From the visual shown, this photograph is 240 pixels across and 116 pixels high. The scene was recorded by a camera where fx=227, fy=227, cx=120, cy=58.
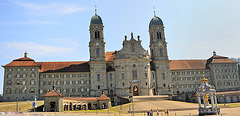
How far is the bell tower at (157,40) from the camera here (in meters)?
91.2

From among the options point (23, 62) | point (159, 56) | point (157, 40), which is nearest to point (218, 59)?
point (159, 56)

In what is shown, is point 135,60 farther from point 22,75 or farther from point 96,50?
point 22,75

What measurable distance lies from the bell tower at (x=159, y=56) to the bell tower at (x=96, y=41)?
68.4 ft

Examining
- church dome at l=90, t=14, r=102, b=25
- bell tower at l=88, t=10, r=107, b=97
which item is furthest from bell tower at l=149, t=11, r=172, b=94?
church dome at l=90, t=14, r=102, b=25

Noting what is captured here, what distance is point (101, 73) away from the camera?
84562 millimetres

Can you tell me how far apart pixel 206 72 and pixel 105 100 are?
170 ft

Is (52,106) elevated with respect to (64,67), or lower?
lower

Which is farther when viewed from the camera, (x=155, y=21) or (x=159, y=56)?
(x=155, y=21)

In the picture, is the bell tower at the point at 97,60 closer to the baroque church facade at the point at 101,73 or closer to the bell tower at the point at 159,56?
the baroque church facade at the point at 101,73

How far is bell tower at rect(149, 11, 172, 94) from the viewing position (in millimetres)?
87688

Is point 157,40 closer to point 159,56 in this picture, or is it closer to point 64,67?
point 159,56

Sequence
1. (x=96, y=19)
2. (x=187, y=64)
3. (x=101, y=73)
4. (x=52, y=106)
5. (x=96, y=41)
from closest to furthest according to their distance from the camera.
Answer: (x=52, y=106)
(x=101, y=73)
(x=96, y=41)
(x=96, y=19)
(x=187, y=64)

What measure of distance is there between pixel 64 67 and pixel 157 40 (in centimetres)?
3862

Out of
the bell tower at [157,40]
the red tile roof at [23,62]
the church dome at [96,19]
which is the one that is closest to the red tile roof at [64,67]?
the red tile roof at [23,62]
